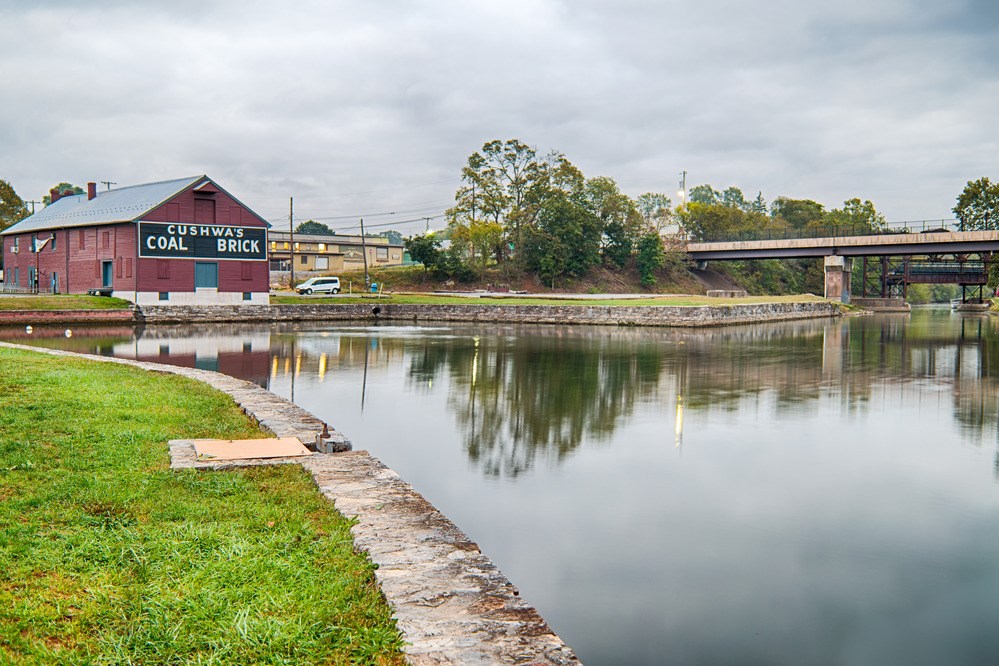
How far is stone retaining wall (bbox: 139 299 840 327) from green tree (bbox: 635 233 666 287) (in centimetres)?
3635

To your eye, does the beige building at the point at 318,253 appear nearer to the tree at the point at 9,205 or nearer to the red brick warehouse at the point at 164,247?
the tree at the point at 9,205

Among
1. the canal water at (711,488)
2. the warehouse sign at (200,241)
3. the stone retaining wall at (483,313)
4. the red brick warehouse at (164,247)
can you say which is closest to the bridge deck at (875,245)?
the stone retaining wall at (483,313)

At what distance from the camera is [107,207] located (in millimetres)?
62344

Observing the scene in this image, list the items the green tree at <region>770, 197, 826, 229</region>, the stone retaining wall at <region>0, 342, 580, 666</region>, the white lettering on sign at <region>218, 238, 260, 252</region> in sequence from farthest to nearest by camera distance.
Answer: the green tree at <region>770, 197, 826, 229</region>
the white lettering on sign at <region>218, 238, 260, 252</region>
the stone retaining wall at <region>0, 342, 580, 666</region>

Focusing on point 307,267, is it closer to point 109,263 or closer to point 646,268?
point 646,268

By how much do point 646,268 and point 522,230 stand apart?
58.0 ft

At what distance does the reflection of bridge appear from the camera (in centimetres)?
7556

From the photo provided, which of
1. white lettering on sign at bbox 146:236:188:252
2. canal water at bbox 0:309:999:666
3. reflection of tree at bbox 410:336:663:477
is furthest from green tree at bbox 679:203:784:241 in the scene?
canal water at bbox 0:309:999:666

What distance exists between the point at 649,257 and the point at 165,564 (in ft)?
315

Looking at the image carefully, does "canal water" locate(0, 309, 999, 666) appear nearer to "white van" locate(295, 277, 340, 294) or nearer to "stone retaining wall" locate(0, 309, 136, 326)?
"stone retaining wall" locate(0, 309, 136, 326)

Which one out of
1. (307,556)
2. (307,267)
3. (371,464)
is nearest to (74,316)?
(371,464)

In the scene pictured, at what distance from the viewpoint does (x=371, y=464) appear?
10.4 meters

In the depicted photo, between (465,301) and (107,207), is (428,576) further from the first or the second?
(107,207)

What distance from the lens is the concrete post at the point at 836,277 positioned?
82.8m
